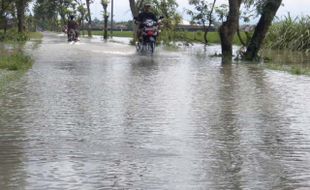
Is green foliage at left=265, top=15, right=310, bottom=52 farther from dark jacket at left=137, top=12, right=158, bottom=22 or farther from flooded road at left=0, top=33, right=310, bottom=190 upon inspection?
flooded road at left=0, top=33, right=310, bottom=190

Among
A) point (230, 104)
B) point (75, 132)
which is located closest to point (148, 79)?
point (230, 104)

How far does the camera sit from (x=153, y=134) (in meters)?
6.30

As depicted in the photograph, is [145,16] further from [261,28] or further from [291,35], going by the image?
[291,35]

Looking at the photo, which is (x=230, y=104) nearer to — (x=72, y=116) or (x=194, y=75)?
(x=72, y=116)

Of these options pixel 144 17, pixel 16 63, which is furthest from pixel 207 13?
pixel 16 63

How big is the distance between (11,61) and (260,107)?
6907 millimetres

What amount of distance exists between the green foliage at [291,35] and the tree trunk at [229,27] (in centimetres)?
1018

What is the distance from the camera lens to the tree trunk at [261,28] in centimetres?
1803

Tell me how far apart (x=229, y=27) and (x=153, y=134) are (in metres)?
12.9

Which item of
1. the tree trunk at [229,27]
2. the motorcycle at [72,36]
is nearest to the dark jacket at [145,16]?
the tree trunk at [229,27]

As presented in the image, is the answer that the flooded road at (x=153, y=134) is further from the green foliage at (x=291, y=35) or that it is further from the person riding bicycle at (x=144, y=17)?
the green foliage at (x=291, y=35)

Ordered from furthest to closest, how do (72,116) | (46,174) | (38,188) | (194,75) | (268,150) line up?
(194,75), (72,116), (268,150), (46,174), (38,188)

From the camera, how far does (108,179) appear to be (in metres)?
4.64

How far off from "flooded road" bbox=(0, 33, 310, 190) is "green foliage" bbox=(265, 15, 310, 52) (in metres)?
18.8
